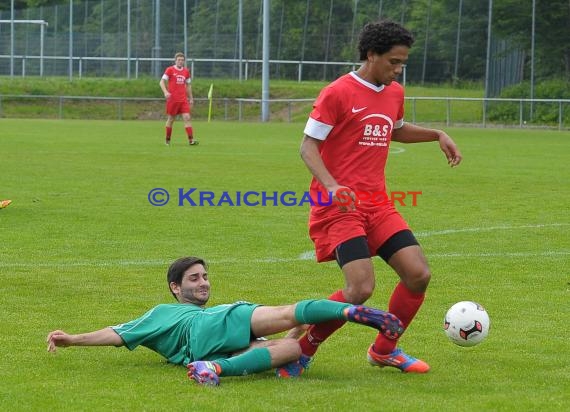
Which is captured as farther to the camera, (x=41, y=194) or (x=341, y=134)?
(x=41, y=194)

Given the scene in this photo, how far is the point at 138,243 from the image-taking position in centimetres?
1128

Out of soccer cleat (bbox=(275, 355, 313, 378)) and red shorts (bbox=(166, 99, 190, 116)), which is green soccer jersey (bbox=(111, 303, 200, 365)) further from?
red shorts (bbox=(166, 99, 190, 116))

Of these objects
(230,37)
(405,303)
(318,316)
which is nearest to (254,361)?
(318,316)

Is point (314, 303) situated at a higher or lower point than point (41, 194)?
higher

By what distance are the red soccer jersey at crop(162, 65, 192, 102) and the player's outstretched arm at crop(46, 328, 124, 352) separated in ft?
71.0

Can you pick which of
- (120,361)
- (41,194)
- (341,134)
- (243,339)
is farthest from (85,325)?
(41,194)

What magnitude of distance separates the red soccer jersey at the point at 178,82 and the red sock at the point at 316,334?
2178 centimetres

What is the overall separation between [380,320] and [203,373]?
0.90 meters

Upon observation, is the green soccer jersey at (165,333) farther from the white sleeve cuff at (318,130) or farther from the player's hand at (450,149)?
the player's hand at (450,149)

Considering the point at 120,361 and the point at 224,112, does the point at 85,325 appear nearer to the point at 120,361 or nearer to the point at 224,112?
the point at 120,361

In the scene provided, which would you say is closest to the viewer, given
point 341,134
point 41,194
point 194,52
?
point 341,134

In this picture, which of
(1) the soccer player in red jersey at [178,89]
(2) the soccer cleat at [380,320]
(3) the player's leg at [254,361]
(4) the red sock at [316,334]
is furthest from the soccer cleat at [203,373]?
(1) the soccer player in red jersey at [178,89]

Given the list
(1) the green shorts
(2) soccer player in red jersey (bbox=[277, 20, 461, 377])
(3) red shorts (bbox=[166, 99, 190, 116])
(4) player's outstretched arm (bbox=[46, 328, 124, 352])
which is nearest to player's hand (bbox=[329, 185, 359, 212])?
(2) soccer player in red jersey (bbox=[277, 20, 461, 377])

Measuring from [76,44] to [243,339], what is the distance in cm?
5106
